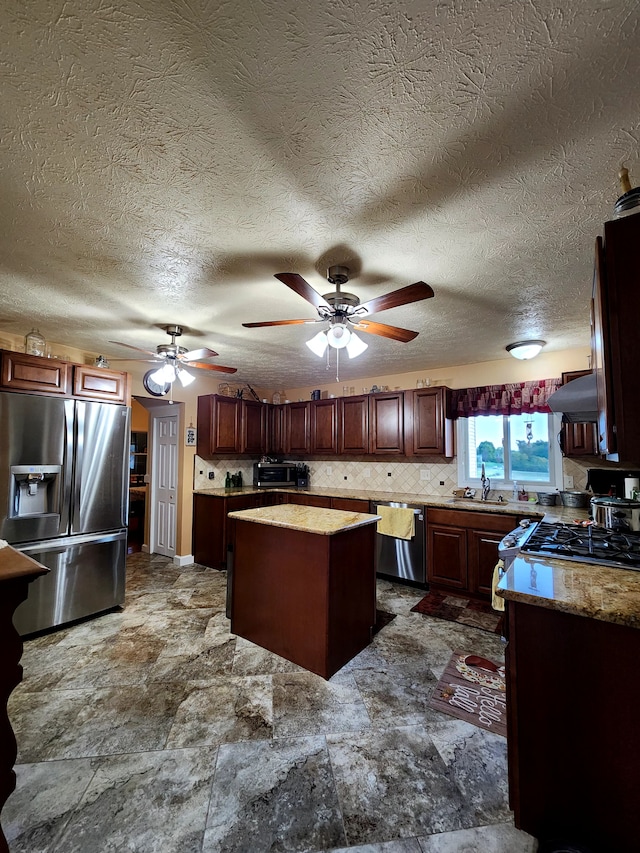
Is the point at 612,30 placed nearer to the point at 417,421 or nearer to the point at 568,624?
the point at 568,624

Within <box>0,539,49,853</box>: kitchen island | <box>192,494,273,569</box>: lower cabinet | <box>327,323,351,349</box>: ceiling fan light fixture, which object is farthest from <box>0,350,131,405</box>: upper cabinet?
<box>327,323,351,349</box>: ceiling fan light fixture

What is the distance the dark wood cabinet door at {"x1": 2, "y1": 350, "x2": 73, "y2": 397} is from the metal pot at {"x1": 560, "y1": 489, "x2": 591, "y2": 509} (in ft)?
14.9

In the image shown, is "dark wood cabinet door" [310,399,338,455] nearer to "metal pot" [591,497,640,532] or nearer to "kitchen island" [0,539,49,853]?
"metal pot" [591,497,640,532]

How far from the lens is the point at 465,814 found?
4.58ft

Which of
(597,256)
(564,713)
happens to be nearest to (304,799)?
(564,713)

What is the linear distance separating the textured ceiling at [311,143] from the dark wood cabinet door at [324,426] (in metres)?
2.73

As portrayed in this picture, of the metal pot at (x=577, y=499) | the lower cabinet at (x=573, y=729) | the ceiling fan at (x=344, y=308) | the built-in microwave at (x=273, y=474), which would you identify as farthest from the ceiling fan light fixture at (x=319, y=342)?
the built-in microwave at (x=273, y=474)

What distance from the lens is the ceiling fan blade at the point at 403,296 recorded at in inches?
65.0

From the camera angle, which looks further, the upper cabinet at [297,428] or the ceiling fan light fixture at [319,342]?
the upper cabinet at [297,428]

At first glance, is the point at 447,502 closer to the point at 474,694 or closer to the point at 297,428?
the point at 474,694

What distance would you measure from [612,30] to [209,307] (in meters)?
2.29

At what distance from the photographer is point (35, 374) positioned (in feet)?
9.25

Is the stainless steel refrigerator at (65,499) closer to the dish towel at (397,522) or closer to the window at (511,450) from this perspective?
the dish towel at (397,522)

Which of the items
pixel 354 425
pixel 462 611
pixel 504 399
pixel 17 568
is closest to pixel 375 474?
pixel 354 425
